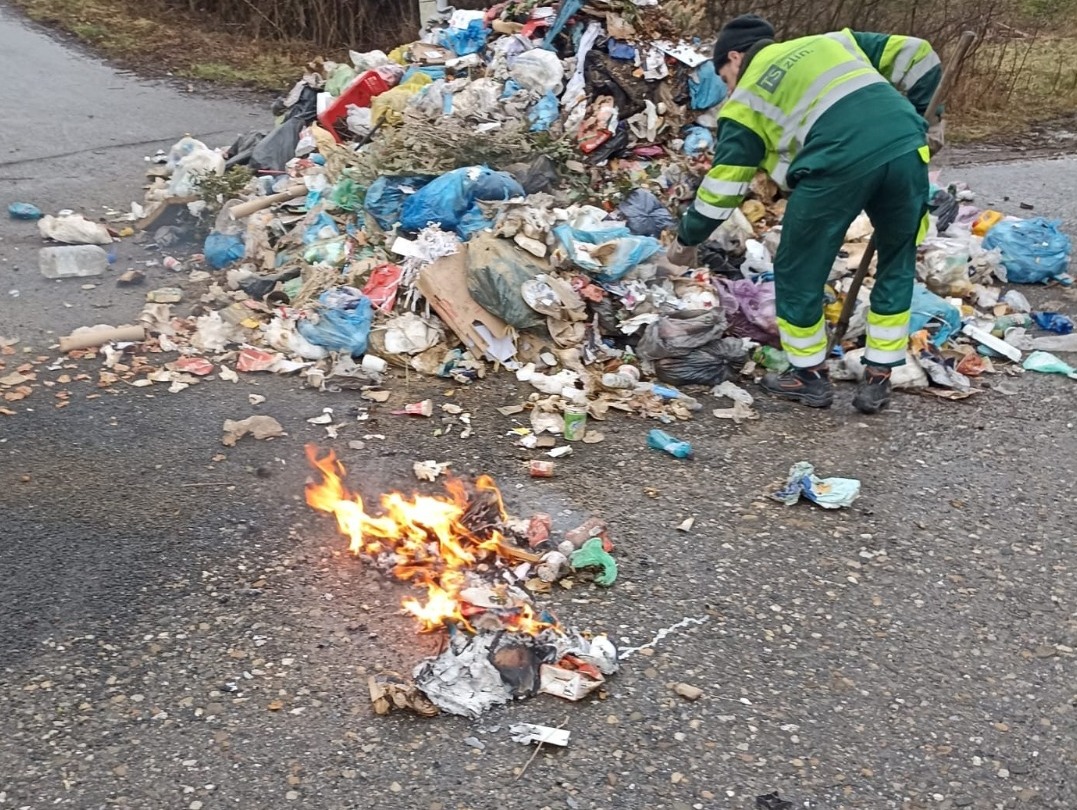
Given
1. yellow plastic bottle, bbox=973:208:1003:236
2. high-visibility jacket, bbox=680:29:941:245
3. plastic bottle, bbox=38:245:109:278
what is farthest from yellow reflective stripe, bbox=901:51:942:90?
plastic bottle, bbox=38:245:109:278

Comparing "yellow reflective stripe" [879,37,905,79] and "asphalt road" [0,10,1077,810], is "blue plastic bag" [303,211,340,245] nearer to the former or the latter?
"asphalt road" [0,10,1077,810]

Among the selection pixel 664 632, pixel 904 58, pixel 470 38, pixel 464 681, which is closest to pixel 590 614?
pixel 664 632

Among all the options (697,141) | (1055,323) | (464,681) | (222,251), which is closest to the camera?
(464,681)

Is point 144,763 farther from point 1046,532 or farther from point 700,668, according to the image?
point 1046,532

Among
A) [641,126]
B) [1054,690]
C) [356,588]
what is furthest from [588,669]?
[641,126]

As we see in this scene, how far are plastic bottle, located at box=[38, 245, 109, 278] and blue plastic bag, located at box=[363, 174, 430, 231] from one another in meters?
1.69

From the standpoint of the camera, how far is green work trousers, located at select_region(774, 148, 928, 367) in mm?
3969

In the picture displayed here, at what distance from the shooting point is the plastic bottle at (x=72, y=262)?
5430mm

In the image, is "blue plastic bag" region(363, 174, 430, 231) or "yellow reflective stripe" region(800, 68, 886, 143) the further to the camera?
"blue plastic bag" region(363, 174, 430, 231)

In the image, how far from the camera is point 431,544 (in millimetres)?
3188

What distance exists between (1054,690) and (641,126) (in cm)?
423

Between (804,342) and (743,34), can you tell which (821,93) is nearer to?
(743,34)

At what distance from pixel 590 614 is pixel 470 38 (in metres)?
4.94

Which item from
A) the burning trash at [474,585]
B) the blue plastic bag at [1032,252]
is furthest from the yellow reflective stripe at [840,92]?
the blue plastic bag at [1032,252]
